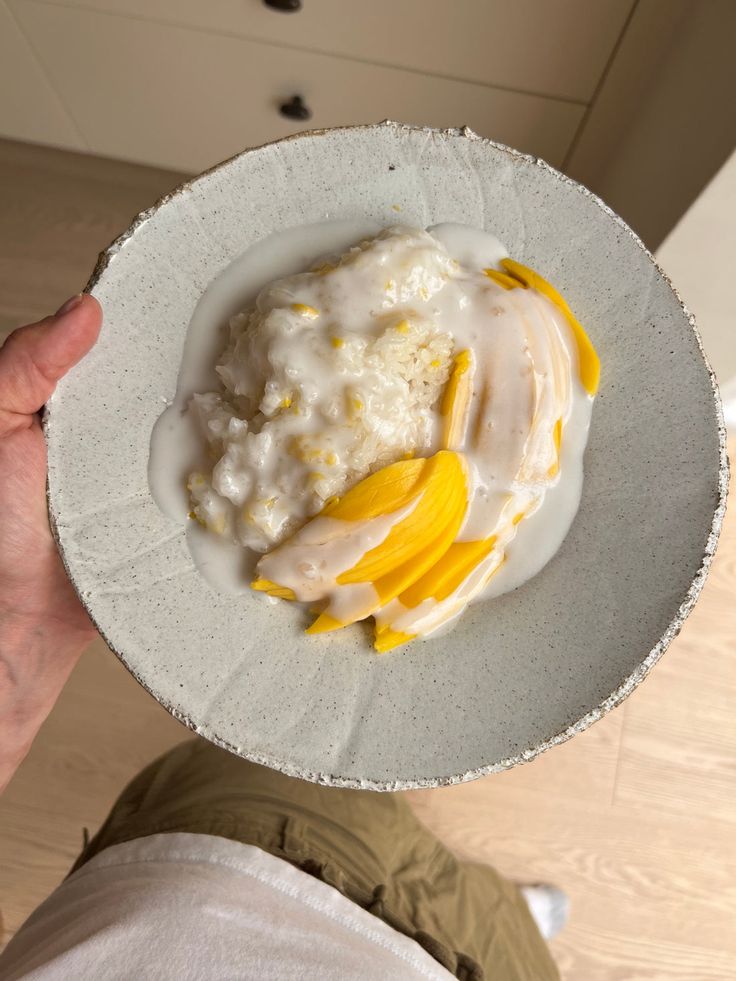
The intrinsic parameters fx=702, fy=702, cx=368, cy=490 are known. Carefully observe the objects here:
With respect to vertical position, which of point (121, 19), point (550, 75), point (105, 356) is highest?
point (550, 75)

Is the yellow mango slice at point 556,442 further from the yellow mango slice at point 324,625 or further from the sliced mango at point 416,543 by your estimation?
the yellow mango slice at point 324,625

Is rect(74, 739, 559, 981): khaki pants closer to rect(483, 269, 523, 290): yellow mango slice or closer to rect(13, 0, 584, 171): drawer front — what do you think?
rect(483, 269, 523, 290): yellow mango slice

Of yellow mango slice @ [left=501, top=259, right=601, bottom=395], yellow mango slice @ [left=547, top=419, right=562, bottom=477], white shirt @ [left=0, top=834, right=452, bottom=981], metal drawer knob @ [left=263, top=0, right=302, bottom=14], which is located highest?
metal drawer knob @ [left=263, top=0, right=302, bottom=14]

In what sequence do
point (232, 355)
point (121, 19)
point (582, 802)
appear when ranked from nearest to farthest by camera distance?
point (232, 355) < point (121, 19) < point (582, 802)

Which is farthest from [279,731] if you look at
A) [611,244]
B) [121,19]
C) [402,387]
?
[121,19]

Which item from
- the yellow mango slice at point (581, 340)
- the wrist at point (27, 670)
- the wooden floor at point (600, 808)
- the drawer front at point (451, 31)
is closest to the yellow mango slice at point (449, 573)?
the yellow mango slice at point (581, 340)

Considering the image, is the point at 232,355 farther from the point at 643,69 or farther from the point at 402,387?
the point at 643,69

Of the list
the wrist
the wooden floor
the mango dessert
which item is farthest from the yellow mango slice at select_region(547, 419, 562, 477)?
the wooden floor
